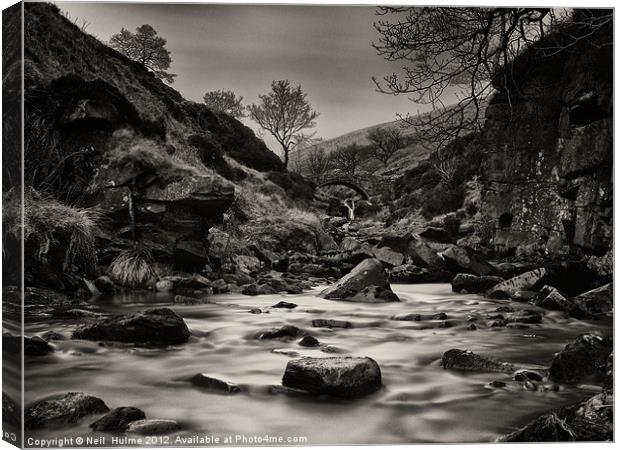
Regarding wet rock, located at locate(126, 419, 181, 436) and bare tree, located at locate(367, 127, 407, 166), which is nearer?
wet rock, located at locate(126, 419, 181, 436)

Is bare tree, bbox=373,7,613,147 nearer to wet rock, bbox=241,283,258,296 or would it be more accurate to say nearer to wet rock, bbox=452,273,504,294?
wet rock, bbox=452,273,504,294

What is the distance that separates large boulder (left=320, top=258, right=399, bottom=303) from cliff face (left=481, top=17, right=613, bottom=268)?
2.99 ft

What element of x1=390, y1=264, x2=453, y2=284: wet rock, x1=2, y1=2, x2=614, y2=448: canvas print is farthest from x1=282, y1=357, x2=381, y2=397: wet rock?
x1=390, y1=264, x2=453, y2=284: wet rock

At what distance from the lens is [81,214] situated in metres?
4.53

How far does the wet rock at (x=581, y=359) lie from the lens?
12.3 feet

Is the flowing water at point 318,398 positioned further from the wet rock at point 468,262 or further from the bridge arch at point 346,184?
the bridge arch at point 346,184

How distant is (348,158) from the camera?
4.47 meters

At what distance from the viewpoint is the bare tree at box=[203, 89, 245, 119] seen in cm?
414

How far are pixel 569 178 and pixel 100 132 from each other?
12.1ft

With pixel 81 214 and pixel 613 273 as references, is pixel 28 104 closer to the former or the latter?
pixel 81 214

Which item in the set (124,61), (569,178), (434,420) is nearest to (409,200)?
(569,178)

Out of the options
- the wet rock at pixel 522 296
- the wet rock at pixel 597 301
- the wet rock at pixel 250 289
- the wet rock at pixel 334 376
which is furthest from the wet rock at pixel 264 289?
the wet rock at pixel 597 301

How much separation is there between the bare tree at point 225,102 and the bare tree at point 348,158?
780 mm

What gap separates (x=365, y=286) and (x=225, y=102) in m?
1.73
